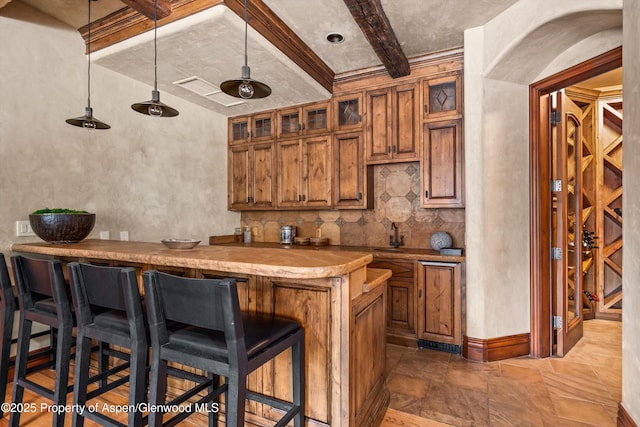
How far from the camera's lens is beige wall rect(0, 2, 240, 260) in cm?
245

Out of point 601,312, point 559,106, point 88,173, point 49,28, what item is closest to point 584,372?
point 601,312

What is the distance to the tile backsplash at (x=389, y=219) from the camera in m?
3.41

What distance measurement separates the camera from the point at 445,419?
1.98 meters

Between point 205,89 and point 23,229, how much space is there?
2.03 m

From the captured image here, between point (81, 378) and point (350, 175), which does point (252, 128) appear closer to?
point (350, 175)

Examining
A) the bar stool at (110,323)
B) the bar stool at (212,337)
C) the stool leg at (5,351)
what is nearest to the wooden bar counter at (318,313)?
the bar stool at (212,337)

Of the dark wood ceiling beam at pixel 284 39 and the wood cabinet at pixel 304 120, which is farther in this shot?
the wood cabinet at pixel 304 120

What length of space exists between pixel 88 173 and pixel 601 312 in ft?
18.1

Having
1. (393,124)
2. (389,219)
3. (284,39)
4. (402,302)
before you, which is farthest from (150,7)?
(402,302)

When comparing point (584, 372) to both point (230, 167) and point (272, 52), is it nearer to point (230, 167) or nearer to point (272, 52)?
point (272, 52)

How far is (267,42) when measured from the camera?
8.57 feet

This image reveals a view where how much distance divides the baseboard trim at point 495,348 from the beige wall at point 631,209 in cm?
104

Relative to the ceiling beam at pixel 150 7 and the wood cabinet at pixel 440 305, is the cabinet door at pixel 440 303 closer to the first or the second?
the wood cabinet at pixel 440 305

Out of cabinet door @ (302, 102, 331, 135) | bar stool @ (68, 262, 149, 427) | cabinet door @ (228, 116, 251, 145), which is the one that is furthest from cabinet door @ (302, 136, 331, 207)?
bar stool @ (68, 262, 149, 427)
